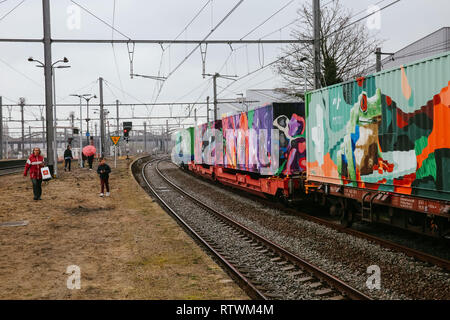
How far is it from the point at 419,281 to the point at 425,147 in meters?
2.27

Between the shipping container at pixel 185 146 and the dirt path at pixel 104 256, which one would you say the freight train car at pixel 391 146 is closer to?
the dirt path at pixel 104 256

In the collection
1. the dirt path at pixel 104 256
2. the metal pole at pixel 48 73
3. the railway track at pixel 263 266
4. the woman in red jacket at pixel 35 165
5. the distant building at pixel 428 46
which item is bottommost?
the railway track at pixel 263 266

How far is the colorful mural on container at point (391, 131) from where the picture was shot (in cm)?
686

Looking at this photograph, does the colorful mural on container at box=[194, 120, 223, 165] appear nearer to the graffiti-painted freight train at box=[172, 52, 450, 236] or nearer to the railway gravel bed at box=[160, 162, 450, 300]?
the graffiti-painted freight train at box=[172, 52, 450, 236]

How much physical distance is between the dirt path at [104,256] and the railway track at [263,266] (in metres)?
0.36

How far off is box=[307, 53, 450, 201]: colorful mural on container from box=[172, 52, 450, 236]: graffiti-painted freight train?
2 cm

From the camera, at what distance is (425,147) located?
7.16 metres

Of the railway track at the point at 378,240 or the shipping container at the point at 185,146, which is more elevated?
the shipping container at the point at 185,146

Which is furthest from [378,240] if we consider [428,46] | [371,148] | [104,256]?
[428,46]

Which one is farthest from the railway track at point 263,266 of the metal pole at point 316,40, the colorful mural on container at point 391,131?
the metal pole at point 316,40

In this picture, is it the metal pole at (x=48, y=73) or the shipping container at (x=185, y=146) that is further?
the shipping container at (x=185, y=146)

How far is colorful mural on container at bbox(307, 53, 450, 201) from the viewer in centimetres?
686

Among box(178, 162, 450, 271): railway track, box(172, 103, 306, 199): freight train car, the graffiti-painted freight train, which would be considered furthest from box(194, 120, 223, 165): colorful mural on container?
box(178, 162, 450, 271): railway track
